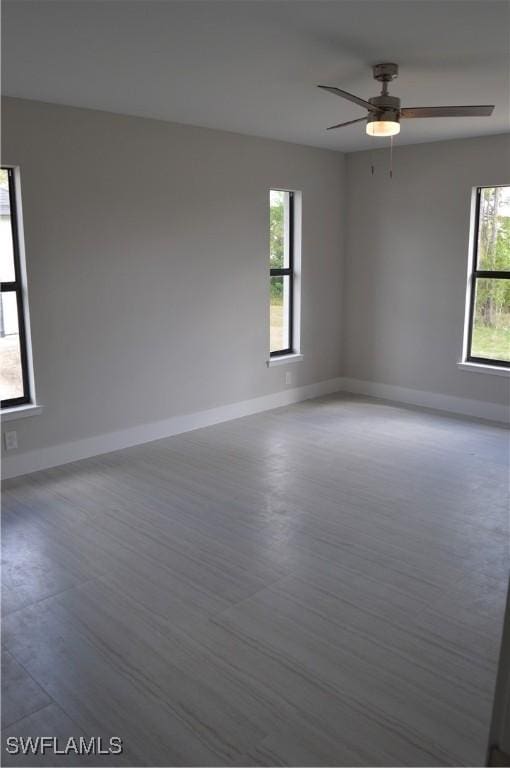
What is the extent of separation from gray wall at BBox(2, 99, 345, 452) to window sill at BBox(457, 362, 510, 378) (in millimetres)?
1694

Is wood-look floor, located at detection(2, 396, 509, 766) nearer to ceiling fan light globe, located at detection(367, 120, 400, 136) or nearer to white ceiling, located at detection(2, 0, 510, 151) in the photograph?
ceiling fan light globe, located at detection(367, 120, 400, 136)

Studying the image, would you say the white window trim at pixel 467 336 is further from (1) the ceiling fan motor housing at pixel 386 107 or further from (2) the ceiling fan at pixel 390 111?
(1) the ceiling fan motor housing at pixel 386 107

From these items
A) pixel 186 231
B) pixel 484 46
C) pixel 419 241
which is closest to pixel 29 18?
pixel 484 46

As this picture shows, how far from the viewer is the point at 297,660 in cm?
239

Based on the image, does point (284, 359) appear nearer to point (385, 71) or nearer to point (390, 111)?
point (390, 111)

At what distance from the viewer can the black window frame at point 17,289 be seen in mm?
4100

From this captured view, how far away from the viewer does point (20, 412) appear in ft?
13.9

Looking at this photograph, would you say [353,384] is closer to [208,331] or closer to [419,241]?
[419,241]

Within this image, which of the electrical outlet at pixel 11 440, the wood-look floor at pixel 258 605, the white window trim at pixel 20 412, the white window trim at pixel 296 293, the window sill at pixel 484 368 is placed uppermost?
the white window trim at pixel 296 293

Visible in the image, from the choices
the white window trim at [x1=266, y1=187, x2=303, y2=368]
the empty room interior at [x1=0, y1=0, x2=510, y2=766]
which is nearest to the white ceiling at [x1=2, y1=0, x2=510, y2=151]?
the empty room interior at [x1=0, y1=0, x2=510, y2=766]

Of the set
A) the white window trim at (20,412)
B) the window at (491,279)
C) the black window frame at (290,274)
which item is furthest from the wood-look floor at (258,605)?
the black window frame at (290,274)

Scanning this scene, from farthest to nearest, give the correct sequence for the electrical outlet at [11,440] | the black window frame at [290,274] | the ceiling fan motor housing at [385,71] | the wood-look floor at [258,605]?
the black window frame at [290,274] → the electrical outlet at [11,440] → the ceiling fan motor housing at [385,71] → the wood-look floor at [258,605]

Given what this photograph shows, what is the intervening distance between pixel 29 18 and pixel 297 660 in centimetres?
285

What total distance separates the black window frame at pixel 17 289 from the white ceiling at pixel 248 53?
61 centimetres
